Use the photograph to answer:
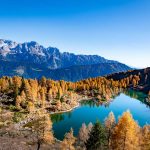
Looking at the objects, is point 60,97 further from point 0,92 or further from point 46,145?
point 46,145

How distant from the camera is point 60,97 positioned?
17825cm

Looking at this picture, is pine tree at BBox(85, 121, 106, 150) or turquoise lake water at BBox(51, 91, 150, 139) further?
turquoise lake water at BBox(51, 91, 150, 139)

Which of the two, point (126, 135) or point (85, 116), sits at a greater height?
point (126, 135)

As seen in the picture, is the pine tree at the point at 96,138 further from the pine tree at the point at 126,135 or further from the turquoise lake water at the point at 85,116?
the turquoise lake water at the point at 85,116

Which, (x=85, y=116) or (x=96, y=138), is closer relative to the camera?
(x=96, y=138)

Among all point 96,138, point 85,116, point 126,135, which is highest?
point 126,135

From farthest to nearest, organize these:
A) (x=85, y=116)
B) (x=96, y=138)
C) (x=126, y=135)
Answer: (x=85, y=116)
(x=96, y=138)
(x=126, y=135)

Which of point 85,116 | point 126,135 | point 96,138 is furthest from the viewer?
point 85,116

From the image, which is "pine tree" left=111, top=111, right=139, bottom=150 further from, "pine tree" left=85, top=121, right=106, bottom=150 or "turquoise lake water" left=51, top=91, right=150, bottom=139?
"turquoise lake water" left=51, top=91, right=150, bottom=139

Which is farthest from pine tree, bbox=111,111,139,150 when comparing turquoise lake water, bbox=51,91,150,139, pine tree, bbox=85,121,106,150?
turquoise lake water, bbox=51,91,150,139

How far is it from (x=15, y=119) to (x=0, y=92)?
55.0 metres

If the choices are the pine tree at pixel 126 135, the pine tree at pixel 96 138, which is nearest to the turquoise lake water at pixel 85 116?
the pine tree at pixel 96 138

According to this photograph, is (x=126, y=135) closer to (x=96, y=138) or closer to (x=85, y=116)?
(x=96, y=138)

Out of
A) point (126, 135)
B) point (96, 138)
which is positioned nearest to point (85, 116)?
point (96, 138)
